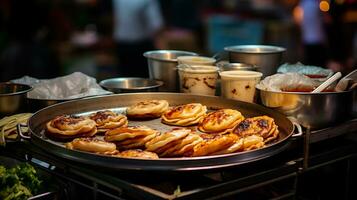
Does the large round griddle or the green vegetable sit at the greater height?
the large round griddle

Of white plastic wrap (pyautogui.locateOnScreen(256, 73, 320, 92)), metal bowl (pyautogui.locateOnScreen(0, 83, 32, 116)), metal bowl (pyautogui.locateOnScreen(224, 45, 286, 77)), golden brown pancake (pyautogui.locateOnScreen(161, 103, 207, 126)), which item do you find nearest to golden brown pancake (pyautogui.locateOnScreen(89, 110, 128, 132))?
golden brown pancake (pyautogui.locateOnScreen(161, 103, 207, 126))

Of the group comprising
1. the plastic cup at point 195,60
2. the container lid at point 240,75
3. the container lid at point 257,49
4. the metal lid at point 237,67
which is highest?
the container lid at point 257,49

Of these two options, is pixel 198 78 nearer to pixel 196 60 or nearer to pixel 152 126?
pixel 196 60

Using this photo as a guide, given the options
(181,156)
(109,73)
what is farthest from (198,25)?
(181,156)

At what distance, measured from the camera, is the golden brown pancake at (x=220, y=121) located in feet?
8.02

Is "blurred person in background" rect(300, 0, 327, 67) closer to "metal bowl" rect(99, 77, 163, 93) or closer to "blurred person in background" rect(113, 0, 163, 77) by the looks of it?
"blurred person in background" rect(113, 0, 163, 77)

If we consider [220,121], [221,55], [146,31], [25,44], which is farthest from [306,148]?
[146,31]

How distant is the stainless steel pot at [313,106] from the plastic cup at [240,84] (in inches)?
7.8

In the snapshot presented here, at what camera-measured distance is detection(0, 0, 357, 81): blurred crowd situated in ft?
17.9

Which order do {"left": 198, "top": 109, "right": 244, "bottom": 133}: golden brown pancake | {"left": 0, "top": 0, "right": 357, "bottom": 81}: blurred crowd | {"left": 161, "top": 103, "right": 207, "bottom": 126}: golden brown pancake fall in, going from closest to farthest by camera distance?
1. {"left": 198, "top": 109, "right": 244, "bottom": 133}: golden brown pancake
2. {"left": 161, "top": 103, "right": 207, "bottom": 126}: golden brown pancake
3. {"left": 0, "top": 0, "right": 357, "bottom": 81}: blurred crowd

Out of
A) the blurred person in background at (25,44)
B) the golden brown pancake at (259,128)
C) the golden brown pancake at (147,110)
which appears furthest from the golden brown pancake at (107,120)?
the blurred person in background at (25,44)

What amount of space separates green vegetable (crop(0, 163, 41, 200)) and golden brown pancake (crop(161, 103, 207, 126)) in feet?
2.33

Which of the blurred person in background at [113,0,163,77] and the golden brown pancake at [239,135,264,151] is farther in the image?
the blurred person in background at [113,0,163,77]

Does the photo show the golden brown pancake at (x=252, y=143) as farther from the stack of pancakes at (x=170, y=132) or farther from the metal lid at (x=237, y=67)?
the metal lid at (x=237, y=67)
